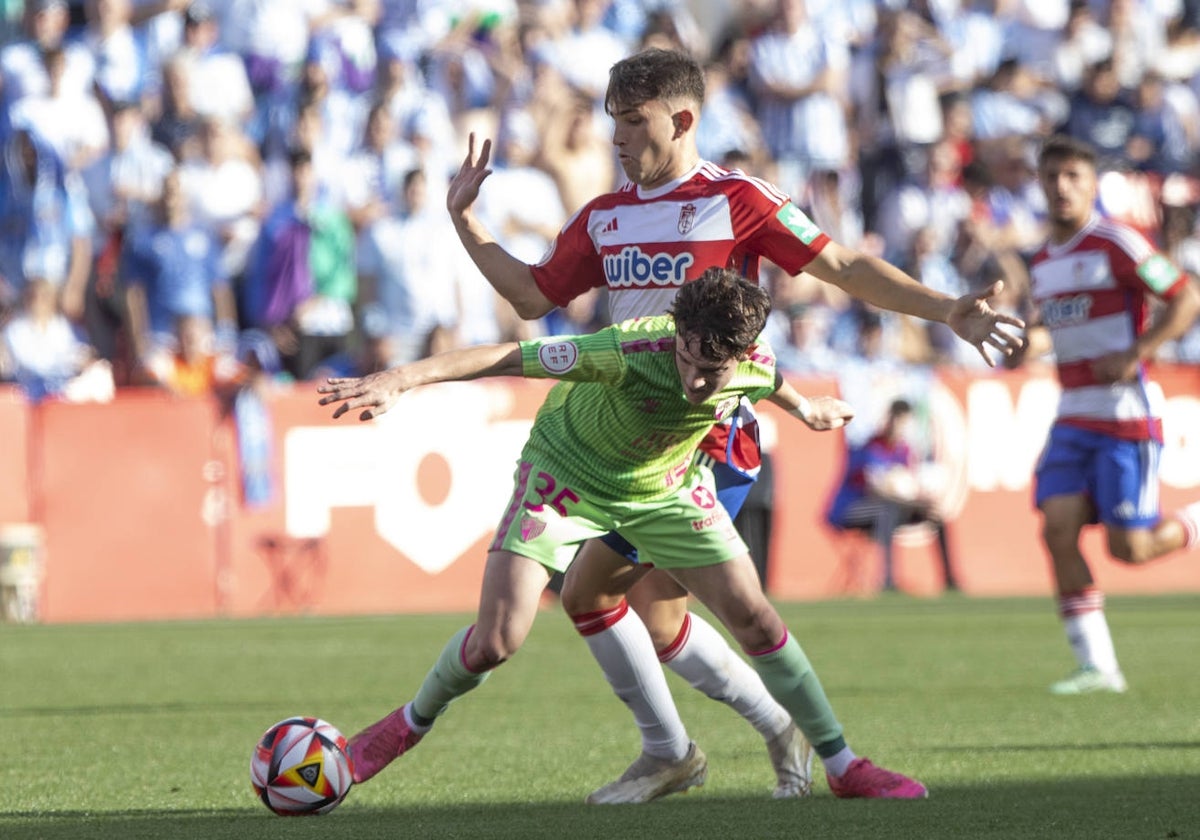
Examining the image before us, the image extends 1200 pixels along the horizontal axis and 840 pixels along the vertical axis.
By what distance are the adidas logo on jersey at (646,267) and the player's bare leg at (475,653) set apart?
1.01 meters

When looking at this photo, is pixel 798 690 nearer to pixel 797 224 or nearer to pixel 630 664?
pixel 630 664

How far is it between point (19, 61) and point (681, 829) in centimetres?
1229

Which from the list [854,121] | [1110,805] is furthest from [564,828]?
[854,121]

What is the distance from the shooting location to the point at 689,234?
6.14m

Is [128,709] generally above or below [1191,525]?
below

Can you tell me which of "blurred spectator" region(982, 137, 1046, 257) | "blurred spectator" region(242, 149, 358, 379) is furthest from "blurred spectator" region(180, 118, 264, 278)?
"blurred spectator" region(982, 137, 1046, 257)

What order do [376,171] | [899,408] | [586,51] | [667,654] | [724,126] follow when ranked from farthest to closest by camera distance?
1. [586,51]
2. [724,126]
3. [376,171]
4. [899,408]
5. [667,654]

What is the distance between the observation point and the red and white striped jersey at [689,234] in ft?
20.2

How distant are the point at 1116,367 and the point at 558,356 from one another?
4.77 metres

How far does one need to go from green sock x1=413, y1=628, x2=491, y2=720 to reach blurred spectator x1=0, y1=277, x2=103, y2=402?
9348 mm

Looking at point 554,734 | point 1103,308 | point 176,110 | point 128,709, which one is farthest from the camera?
point 176,110

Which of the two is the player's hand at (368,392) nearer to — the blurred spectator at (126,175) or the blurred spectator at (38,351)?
the blurred spectator at (38,351)

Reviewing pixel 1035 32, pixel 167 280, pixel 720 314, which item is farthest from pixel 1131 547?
pixel 1035 32

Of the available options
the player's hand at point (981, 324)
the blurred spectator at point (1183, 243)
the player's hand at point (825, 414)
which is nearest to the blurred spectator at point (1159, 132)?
the blurred spectator at point (1183, 243)
